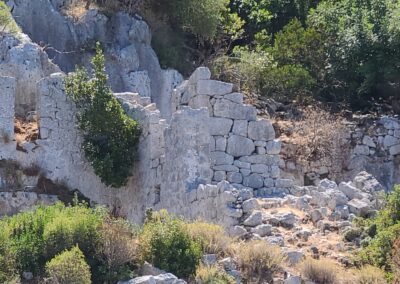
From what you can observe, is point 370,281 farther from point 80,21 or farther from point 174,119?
A: point 80,21

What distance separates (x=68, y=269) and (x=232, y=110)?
7041mm

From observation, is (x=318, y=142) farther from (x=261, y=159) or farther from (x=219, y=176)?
(x=219, y=176)

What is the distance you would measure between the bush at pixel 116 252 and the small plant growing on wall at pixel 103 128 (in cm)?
672

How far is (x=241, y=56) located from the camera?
1291 inches

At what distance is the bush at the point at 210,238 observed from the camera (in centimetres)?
1836

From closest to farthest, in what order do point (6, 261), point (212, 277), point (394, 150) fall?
point (6, 261) < point (212, 277) < point (394, 150)

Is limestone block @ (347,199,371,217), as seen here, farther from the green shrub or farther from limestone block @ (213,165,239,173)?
the green shrub

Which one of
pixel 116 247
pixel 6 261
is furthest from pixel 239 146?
pixel 6 261

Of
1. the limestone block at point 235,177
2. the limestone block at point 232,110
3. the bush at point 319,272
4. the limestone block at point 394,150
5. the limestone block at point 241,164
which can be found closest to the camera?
the bush at point 319,272

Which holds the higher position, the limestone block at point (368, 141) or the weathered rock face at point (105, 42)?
the weathered rock face at point (105, 42)

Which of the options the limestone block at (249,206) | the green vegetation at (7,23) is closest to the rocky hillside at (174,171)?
the limestone block at (249,206)

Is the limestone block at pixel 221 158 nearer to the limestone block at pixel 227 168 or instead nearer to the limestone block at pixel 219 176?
the limestone block at pixel 227 168

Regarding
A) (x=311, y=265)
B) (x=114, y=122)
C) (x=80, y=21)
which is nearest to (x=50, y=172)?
(x=114, y=122)

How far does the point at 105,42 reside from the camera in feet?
106
